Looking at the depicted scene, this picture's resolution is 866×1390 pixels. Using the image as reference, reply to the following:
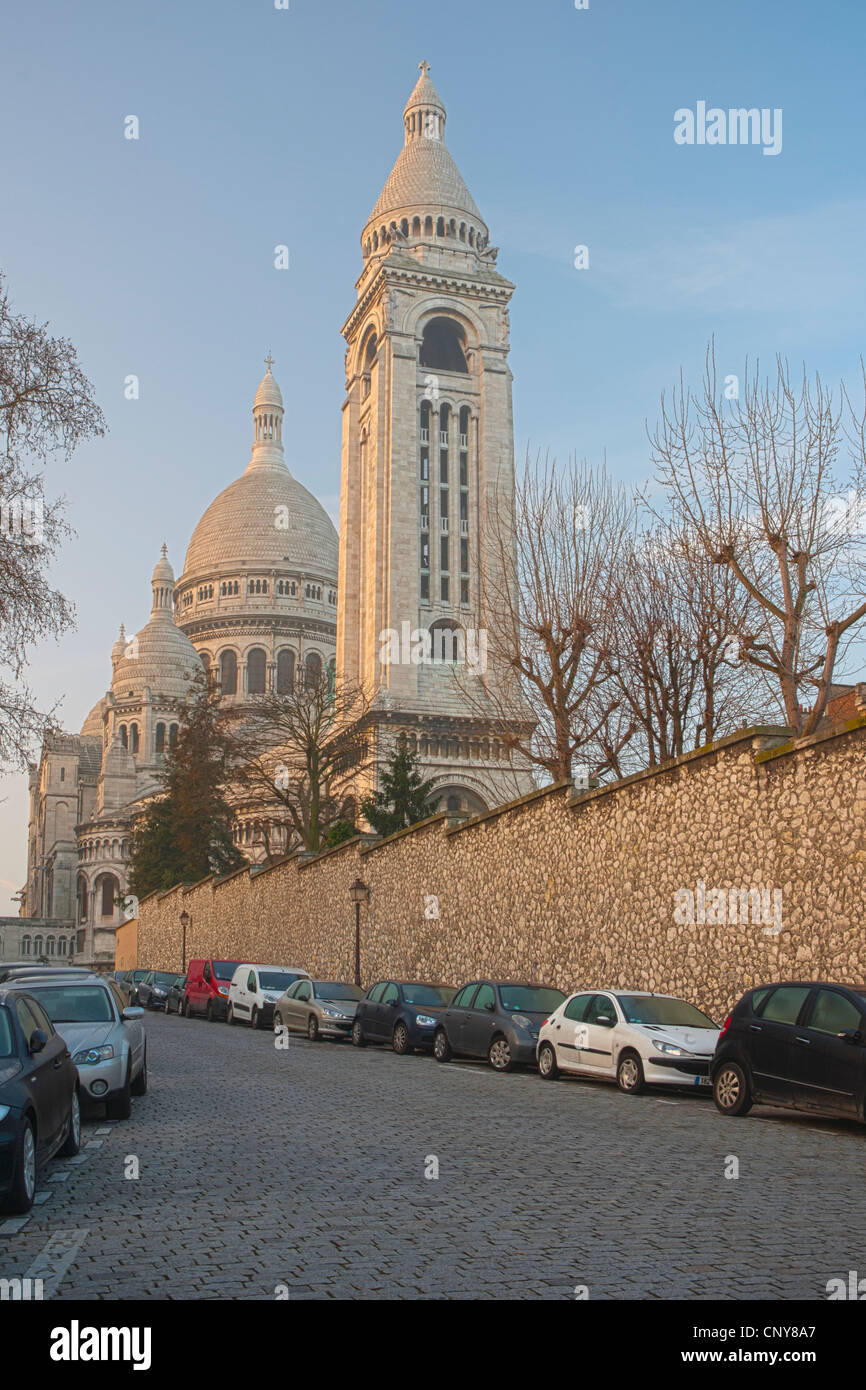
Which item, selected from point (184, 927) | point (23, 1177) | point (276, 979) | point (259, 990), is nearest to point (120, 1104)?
point (23, 1177)

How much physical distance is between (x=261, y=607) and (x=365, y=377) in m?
35.8

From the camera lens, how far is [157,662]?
4294 inches

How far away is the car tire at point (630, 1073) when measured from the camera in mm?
14789

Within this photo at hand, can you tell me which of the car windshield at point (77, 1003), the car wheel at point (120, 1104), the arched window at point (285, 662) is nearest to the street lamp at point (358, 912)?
the car windshield at point (77, 1003)

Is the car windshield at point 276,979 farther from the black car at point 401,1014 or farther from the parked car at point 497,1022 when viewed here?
the parked car at point 497,1022

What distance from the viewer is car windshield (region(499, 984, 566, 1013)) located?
18.5 meters

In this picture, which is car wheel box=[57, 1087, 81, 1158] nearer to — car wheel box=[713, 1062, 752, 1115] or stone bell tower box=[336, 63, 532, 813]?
car wheel box=[713, 1062, 752, 1115]

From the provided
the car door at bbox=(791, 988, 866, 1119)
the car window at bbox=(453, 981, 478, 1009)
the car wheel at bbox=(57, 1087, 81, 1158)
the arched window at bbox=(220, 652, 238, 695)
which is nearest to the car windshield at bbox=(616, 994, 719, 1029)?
the car door at bbox=(791, 988, 866, 1119)

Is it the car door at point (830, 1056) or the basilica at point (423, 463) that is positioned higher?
the basilica at point (423, 463)

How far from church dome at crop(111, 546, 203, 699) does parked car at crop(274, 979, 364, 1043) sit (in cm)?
8184

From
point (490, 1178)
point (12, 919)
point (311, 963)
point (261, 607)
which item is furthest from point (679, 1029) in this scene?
point (12, 919)

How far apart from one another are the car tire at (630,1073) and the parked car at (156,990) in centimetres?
2617

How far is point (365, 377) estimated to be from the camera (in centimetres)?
7744
